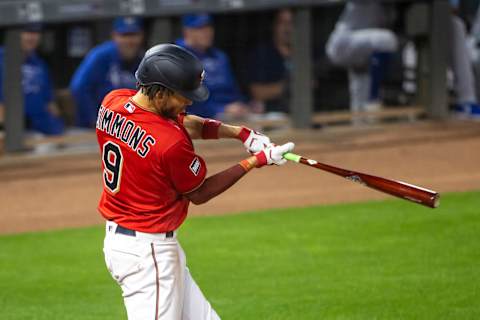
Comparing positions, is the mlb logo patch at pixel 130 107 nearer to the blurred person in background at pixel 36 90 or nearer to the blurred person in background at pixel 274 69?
the blurred person in background at pixel 36 90

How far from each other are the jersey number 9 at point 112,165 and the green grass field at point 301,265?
182 cm

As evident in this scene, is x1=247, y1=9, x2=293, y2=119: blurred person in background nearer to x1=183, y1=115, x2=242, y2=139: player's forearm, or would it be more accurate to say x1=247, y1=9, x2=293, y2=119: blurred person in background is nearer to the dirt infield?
the dirt infield

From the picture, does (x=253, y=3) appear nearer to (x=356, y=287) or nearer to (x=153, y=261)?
(x=356, y=287)

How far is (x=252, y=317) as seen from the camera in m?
6.20

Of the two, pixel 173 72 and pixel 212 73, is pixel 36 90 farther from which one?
pixel 173 72

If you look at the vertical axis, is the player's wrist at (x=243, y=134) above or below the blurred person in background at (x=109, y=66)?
above

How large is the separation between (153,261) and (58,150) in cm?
695

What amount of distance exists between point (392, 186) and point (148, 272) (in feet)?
3.98

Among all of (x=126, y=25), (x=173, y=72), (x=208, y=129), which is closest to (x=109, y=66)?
(x=126, y=25)

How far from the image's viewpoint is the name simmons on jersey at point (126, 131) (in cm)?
454

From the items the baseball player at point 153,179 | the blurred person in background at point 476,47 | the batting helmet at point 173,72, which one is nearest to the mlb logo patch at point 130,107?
the baseball player at point 153,179

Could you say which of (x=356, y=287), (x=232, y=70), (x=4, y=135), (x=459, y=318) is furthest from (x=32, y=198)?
(x=459, y=318)

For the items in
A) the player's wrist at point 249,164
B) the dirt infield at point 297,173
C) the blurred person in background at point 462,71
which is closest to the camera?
→ the player's wrist at point 249,164

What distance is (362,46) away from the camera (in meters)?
12.0
